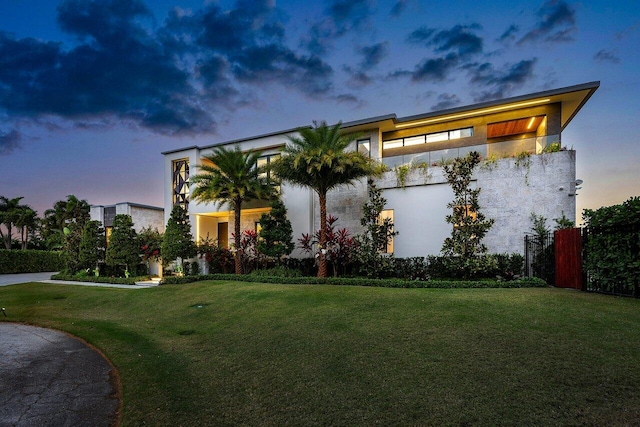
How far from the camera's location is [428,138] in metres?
19.0

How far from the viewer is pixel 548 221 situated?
13180 mm

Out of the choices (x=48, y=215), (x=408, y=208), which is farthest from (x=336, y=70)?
(x=48, y=215)

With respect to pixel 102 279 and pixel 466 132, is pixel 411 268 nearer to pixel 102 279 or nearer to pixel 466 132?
pixel 466 132

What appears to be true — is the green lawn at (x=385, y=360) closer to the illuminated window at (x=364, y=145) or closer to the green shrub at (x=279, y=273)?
the green shrub at (x=279, y=273)

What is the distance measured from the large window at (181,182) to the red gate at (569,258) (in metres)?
20.9

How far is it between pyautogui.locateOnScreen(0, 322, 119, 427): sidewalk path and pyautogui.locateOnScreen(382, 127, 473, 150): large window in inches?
696

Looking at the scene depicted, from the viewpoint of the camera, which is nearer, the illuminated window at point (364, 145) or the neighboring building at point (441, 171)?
the neighboring building at point (441, 171)

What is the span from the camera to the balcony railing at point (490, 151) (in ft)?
44.7

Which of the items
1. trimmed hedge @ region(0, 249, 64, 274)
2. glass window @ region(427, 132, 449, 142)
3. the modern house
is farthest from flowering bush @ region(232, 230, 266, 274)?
trimmed hedge @ region(0, 249, 64, 274)

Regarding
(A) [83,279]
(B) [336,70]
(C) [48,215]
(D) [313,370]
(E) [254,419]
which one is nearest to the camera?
(E) [254,419]

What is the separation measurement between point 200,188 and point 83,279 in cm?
1032

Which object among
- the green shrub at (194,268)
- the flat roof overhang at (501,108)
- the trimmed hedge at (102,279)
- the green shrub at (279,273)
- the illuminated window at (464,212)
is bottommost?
the trimmed hedge at (102,279)

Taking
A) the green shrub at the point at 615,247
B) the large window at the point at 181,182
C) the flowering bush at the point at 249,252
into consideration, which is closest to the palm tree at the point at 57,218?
the large window at the point at 181,182

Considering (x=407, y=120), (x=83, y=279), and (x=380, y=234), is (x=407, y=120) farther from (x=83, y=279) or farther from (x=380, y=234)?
(x=83, y=279)
